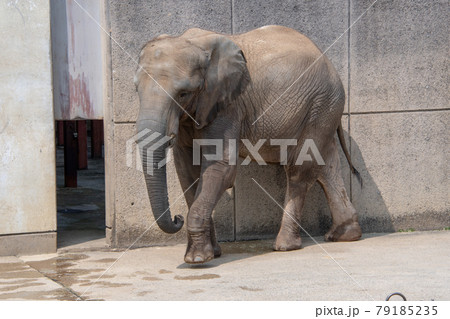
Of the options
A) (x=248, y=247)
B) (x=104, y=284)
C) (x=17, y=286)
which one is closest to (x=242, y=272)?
(x=104, y=284)

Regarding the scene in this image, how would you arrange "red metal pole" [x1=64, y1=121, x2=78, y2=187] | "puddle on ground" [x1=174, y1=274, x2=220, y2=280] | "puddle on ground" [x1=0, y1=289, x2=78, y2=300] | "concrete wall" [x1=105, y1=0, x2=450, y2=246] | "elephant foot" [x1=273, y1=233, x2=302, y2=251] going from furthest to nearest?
"red metal pole" [x1=64, y1=121, x2=78, y2=187] < "concrete wall" [x1=105, y1=0, x2=450, y2=246] < "elephant foot" [x1=273, y1=233, x2=302, y2=251] < "puddle on ground" [x1=174, y1=274, x2=220, y2=280] < "puddle on ground" [x1=0, y1=289, x2=78, y2=300]

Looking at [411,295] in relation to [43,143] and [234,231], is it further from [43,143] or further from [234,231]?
[43,143]

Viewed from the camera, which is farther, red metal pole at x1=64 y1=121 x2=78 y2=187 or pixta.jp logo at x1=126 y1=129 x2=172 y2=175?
red metal pole at x1=64 y1=121 x2=78 y2=187

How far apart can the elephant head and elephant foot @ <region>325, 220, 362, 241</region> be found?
1.93 metres

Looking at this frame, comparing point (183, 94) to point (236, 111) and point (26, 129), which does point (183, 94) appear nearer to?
point (236, 111)

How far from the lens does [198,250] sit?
675cm

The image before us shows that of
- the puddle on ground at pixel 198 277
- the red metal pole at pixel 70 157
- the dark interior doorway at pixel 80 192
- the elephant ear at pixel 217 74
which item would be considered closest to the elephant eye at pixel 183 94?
the elephant ear at pixel 217 74

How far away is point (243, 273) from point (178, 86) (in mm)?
1654

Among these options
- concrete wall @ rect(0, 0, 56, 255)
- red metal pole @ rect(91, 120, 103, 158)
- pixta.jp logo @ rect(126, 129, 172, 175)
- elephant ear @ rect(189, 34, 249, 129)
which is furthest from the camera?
red metal pole @ rect(91, 120, 103, 158)

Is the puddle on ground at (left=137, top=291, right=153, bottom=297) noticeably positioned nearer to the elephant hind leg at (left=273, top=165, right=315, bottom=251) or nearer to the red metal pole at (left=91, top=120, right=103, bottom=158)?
the elephant hind leg at (left=273, top=165, right=315, bottom=251)

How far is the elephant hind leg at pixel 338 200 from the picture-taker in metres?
7.92

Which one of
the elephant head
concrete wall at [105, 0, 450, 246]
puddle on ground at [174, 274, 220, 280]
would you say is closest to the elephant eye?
the elephant head

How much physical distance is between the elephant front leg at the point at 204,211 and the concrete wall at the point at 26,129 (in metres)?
1.64

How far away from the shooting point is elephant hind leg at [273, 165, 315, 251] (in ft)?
24.8
